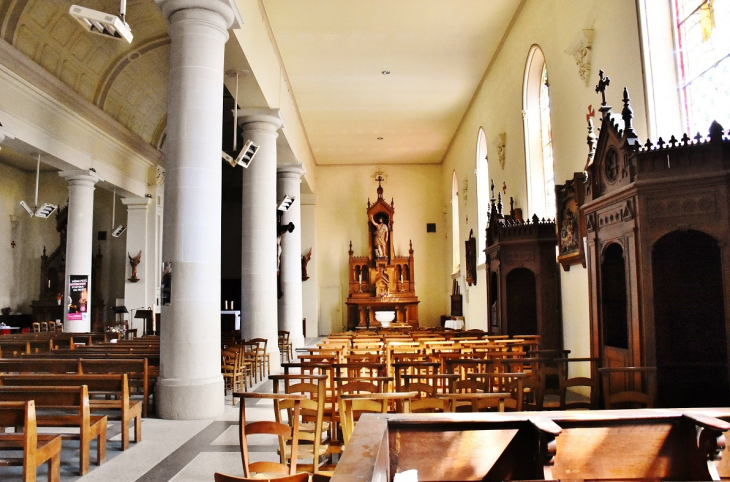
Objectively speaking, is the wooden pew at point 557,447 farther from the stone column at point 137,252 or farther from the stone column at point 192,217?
the stone column at point 137,252

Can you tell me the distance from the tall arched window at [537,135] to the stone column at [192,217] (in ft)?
20.6

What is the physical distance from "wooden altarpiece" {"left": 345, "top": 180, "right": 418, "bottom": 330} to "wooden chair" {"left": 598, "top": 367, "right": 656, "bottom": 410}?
15466 mm

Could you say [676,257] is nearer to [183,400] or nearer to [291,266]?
[183,400]

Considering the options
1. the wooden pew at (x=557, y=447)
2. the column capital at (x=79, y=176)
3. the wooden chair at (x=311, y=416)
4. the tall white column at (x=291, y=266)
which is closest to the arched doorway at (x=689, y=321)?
the wooden pew at (x=557, y=447)

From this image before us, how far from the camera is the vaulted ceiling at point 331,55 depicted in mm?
11281

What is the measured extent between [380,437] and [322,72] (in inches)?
517

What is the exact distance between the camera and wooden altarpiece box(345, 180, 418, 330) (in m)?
21.0

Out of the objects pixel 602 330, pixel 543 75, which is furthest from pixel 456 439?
pixel 543 75

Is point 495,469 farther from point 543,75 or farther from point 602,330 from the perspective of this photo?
point 543,75

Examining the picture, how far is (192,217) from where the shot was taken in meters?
7.01

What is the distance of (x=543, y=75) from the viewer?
1116 centimetres

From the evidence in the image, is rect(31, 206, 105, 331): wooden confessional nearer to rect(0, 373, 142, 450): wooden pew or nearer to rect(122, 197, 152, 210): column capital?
rect(122, 197, 152, 210): column capital

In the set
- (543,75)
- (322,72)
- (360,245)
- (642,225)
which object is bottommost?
(642,225)

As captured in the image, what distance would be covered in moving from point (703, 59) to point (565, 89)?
2.97 m
